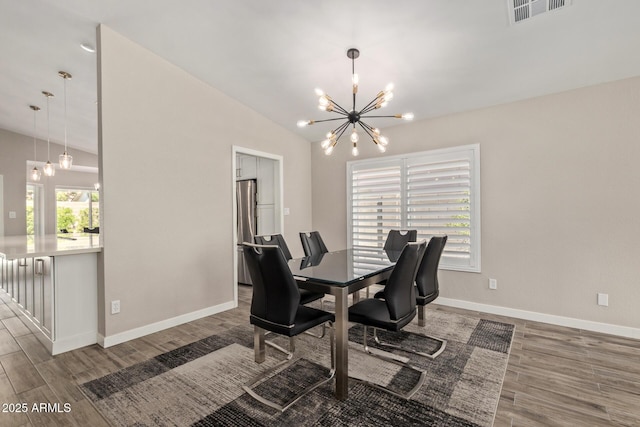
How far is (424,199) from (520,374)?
235 cm

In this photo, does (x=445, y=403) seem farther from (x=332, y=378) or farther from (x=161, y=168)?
(x=161, y=168)

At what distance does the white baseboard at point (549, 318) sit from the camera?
3.02m

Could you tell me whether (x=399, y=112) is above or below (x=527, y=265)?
above

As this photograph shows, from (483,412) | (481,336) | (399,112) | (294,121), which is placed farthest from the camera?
(294,121)

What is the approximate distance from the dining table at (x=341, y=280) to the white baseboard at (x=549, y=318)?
167 cm

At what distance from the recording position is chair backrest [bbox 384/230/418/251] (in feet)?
12.5

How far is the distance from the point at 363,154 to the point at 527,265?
262 cm

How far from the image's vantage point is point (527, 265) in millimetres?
3504

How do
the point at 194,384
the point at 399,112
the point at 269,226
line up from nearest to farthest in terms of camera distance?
1. the point at 194,384
2. the point at 399,112
3. the point at 269,226

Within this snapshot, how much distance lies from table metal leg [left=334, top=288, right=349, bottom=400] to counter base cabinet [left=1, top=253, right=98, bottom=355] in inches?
96.1

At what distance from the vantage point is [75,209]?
775 cm

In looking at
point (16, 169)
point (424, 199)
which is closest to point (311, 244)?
point (424, 199)

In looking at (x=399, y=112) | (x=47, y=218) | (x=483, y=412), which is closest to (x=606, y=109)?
(x=399, y=112)

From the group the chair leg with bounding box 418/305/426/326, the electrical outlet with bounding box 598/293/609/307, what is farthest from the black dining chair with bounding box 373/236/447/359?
the electrical outlet with bounding box 598/293/609/307
